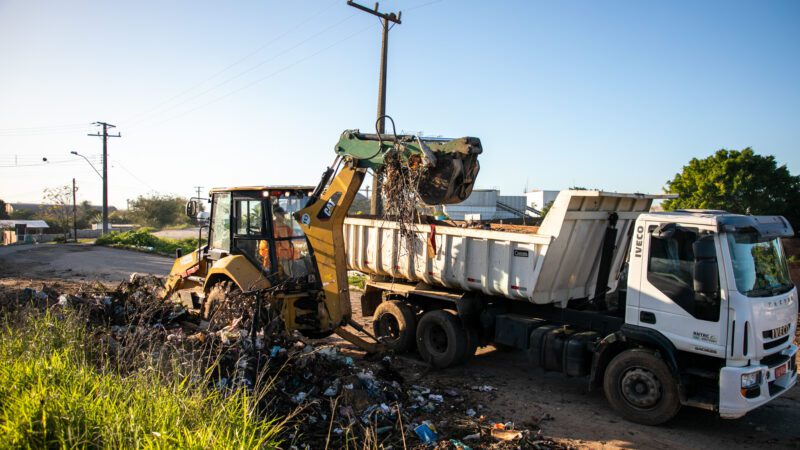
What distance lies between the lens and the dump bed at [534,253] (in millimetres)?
6156

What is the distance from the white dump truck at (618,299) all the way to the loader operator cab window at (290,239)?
1.29m

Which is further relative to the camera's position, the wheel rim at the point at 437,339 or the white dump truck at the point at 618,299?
the wheel rim at the point at 437,339

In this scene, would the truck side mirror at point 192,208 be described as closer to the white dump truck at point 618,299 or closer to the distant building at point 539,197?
the white dump truck at point 618,299

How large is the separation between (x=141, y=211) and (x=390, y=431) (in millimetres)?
58049

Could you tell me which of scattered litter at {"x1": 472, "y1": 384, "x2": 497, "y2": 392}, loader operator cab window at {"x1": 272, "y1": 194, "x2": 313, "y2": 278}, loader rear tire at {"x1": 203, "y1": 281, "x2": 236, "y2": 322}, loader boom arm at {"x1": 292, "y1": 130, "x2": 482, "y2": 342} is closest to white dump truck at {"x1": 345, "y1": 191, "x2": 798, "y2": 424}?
scattered litter at {"x1": 472, "y1": 384, "x2": 497, "y2": 392}

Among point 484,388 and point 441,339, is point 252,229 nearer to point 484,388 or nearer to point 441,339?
point 441,339

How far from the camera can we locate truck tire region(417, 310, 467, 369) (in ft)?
23.6

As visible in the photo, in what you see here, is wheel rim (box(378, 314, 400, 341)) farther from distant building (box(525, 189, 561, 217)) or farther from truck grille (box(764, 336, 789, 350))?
distant building (box(525, 189, 561, 217))

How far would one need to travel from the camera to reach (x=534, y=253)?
620cm

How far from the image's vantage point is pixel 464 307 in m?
7.15

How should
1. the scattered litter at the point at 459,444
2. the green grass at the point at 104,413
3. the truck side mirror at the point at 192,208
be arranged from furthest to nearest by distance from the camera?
1. the truck side mirror at the point at 192,208
2. the scattered litter at the point at 459,444
3. the green grass at the point at 104,413

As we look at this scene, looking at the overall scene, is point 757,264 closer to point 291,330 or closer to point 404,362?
point 404,362

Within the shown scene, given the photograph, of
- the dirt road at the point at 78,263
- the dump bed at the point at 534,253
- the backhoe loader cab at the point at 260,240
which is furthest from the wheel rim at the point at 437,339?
the dirt road at the point at 78,263

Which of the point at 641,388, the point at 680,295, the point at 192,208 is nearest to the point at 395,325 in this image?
the point at 192,208
